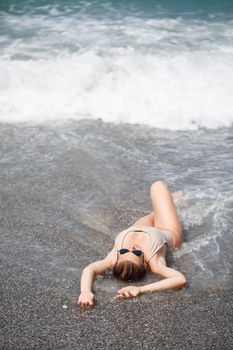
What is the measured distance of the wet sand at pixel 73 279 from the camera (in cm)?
374

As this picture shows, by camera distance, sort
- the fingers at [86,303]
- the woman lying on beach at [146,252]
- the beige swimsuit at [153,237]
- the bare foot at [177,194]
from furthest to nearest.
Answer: the bare foot at [177,194] < the beige swimsuit at [153,237] < the woman lying on beach at [146,252] < the fingers at [86,303]

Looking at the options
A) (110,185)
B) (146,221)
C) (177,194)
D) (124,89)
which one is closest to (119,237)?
(146,221)

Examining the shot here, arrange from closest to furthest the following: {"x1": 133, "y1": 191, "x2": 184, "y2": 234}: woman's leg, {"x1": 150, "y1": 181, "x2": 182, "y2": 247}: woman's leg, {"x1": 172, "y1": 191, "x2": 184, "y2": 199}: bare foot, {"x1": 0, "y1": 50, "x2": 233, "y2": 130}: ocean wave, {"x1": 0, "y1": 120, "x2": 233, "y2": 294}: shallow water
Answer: {"x1": 0, "y1": 120, "x2": 233, "y2": 294}: shallow water, {"x1": 150, "y1": 181, "x2": 182, "y2": 247}: woman's leg, {"x1": 133, "y1": 191, "x2": 184, "y2": 234}: woman's leg, {"x1": 172, "y1": 191, "x2": 184, "y2": 199}: bare foot, {"x1": 0, "y1": 50, "x2": 233, "y2": 130}: ocean wave

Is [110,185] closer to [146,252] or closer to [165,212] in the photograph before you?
[165,212]

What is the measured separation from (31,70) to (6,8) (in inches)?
185

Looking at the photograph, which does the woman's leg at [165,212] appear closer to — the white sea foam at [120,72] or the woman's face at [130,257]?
the woman's face at [130,257]

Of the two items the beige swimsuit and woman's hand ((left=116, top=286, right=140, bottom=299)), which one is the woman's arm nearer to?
the beige swimsuit

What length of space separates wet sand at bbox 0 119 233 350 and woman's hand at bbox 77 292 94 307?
0.06m

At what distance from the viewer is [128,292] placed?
4.17 m

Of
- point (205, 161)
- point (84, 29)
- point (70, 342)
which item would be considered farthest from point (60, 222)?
point (84, 29)

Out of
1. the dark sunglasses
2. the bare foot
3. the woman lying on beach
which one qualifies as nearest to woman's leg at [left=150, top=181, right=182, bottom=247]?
the woman lying on beach

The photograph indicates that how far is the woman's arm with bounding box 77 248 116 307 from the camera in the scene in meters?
4.08

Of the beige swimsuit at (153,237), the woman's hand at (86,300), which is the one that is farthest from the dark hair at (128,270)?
the woman's hand at (86,300)

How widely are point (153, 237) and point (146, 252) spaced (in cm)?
19
